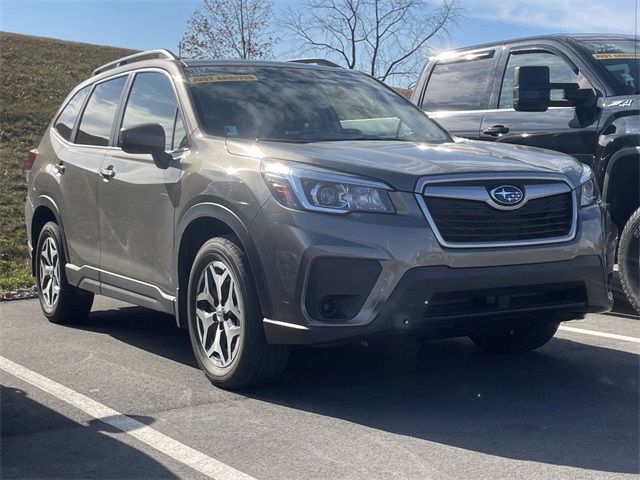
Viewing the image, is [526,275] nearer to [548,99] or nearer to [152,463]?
[152,463]

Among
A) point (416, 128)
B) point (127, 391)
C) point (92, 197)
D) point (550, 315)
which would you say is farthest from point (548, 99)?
point (127, 391)

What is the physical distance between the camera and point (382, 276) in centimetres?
461

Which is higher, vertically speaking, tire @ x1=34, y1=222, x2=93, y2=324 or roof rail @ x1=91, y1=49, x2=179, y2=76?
roof rail @ x1=91, y1=49, x2=179, y2=76

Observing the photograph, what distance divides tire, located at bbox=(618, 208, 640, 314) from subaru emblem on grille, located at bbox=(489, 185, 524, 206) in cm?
219

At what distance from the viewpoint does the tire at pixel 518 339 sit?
5969 mm

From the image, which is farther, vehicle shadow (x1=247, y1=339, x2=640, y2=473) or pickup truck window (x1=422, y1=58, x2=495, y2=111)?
pickup truck window (x1=422, y1=58, x2=495, y2=111)

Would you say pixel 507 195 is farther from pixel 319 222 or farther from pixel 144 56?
pixel 144 56

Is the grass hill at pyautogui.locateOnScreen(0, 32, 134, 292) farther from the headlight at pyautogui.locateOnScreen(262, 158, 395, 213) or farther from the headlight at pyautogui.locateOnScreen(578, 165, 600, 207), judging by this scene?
the headlight at pyautogui.locateOnScreen(578, 165, 600, 207)

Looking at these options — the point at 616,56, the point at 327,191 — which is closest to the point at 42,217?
the point at 327,191

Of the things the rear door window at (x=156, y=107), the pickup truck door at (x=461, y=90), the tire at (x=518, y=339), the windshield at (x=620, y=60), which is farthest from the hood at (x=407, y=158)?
the pickup truck door at (x=461, y=90)

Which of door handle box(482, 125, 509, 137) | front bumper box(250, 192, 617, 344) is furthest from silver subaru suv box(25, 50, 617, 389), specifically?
door handle box(482, 125, 509, 137)

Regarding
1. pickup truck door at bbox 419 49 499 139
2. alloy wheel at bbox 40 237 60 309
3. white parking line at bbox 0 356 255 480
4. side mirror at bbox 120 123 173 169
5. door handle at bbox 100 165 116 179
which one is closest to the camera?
white parking line at bbox 0 356 255 480

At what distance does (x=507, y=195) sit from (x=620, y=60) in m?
3.28

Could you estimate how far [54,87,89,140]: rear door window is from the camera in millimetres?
7402
